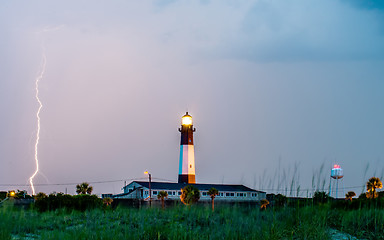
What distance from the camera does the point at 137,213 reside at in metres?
12.7

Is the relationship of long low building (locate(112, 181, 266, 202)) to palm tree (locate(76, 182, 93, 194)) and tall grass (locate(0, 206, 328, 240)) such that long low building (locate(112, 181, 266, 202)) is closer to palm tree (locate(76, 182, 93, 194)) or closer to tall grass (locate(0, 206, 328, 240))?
palm tree (locate(76, 182, 93, 194))

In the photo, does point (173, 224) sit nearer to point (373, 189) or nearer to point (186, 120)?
point (373, 189)

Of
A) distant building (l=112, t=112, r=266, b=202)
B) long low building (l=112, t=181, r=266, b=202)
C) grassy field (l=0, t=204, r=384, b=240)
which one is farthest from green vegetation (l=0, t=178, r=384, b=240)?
distant building (l=112, t=112, r=266, b=202)

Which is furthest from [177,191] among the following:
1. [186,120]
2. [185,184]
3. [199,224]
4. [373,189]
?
[199,224]

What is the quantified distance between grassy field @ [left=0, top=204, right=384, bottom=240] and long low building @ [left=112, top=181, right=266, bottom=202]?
163 feet

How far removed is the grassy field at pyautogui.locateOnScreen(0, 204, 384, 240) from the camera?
10055 mm

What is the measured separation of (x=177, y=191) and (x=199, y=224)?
177 feet

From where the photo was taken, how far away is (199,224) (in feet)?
38.3

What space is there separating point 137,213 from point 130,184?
57.8 m

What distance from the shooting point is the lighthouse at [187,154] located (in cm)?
6788

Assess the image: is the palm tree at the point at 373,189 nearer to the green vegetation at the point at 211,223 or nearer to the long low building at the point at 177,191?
the green vegetation at the point at 211,223

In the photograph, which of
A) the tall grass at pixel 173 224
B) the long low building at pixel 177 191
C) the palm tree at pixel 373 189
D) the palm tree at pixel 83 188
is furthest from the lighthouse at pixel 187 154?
the tall grass at pixel 173 224

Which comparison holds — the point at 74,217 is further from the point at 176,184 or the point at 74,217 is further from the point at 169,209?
the point at 176,184

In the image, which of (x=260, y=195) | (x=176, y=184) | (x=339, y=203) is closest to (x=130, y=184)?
(x=176, y=184)
